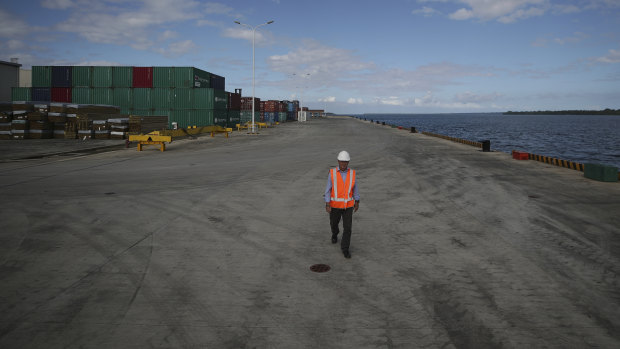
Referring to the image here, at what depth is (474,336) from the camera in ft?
14.6

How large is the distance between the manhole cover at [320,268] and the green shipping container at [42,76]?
4564 cm

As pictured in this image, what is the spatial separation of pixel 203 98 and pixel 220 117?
371 cm

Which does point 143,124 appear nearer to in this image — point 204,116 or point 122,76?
point 204,116

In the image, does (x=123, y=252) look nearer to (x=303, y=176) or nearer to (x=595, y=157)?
(x=303, y=176)

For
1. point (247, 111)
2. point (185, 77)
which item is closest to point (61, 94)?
A: point (185, 77)

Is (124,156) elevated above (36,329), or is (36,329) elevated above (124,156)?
(124,156)

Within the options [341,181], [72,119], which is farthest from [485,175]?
[72,119]

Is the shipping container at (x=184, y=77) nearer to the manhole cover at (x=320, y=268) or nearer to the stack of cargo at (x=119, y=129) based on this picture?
the stack of cargo at (x=119, y=129)

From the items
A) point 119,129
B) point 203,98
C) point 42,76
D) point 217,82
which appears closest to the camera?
point 119,129

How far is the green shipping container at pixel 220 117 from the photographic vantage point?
139 feet

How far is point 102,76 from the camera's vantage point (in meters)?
41.0

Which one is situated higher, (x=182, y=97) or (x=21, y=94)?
(x=182, y=97)

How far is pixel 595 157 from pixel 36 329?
158 ft

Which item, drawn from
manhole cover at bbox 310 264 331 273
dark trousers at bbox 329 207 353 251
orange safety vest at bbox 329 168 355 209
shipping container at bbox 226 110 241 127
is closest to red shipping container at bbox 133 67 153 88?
shipping container at bbox 226 110 241 127
